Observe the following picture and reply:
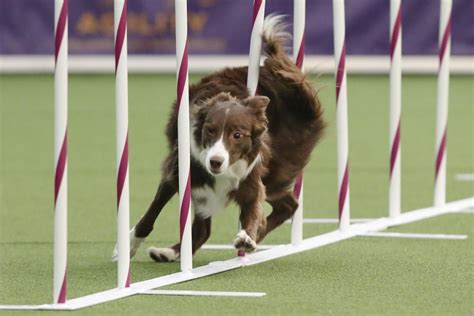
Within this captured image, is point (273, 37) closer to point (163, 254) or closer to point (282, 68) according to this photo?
point (282, 68)

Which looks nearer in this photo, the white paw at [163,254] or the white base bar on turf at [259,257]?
the white base bar on turf at [259,257]

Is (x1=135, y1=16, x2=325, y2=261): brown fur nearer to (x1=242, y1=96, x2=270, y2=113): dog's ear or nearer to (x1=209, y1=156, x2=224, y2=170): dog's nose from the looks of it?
(x1=242, y1=96, x2=270, y2=113): dog's ear

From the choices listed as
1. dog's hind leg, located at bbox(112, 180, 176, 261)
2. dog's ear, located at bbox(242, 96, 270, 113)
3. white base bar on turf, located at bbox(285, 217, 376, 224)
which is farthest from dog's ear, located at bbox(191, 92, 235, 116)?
white base bar on turf, located at bbox(285, 217, 376, 224)

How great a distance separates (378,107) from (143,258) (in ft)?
26.2

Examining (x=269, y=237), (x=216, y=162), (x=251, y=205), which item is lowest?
(x=269, y=237)

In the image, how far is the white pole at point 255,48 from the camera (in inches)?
221

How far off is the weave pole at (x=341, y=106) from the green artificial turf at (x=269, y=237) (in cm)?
22

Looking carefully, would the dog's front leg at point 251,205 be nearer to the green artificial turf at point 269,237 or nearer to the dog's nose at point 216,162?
the green artificial turf at point 269,237

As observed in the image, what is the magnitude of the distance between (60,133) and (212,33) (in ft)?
38.4

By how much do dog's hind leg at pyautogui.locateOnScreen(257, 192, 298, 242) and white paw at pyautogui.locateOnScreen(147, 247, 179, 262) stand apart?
495 mm

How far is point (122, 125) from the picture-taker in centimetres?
467

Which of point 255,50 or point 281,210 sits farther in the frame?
point 281,210

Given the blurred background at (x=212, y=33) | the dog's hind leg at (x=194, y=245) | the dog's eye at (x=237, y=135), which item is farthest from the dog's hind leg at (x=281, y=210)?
the blurred background at (x=212, y=33)

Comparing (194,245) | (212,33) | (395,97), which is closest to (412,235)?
(395,97)
